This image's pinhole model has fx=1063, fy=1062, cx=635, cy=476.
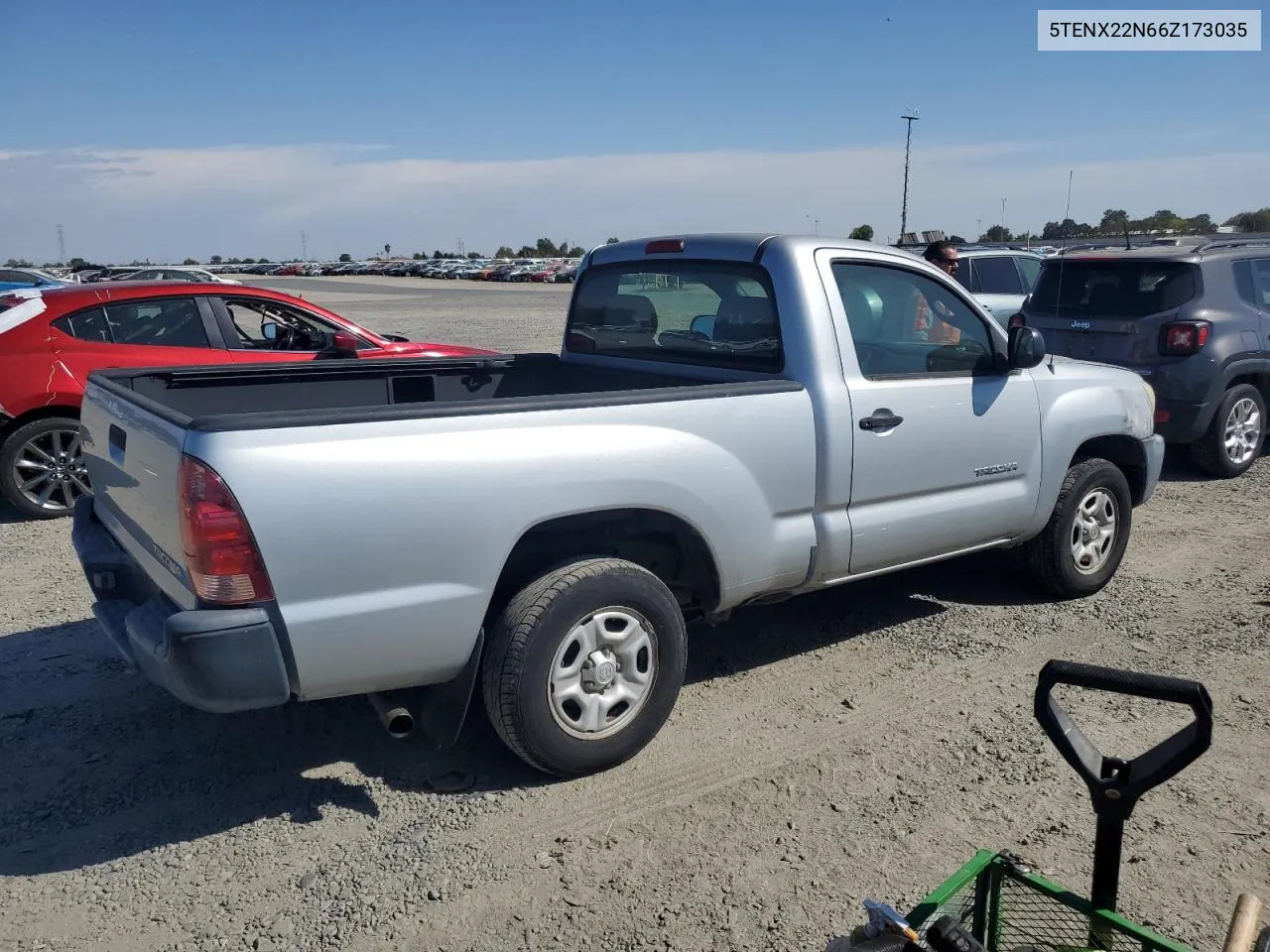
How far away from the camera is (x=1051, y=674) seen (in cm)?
206

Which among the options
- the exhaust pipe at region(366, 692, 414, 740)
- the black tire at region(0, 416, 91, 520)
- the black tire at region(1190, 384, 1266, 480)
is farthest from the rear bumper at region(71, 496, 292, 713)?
the black tire at region(1190, 384, 1266, 480)

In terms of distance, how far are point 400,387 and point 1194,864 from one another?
391 cm

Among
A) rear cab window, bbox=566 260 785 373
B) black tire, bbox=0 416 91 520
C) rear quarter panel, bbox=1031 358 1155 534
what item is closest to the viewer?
rear cab window, bbox=566 260 785 373

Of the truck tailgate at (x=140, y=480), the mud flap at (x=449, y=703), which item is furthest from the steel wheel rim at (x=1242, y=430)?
the truck tailgate at (x=140, y=480)

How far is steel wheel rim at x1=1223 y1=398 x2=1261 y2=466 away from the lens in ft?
28.4

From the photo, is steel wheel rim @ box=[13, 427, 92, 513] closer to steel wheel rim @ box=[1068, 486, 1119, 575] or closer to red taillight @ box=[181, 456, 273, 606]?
red taillight @ box=[181, 456, 273, 606]

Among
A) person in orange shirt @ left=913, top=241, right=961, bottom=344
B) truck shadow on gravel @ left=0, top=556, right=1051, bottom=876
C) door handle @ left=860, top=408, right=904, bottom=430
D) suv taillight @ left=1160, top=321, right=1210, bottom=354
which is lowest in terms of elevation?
truck shadow on gravel @ left=0, top=556, right=1051, bottom=876

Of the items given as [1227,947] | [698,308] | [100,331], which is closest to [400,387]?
[698,308]

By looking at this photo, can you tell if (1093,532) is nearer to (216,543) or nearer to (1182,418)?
(1182,418)

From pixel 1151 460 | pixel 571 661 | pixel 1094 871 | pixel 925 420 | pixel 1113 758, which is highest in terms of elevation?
pixel 925 420

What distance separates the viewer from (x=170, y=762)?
397 cm

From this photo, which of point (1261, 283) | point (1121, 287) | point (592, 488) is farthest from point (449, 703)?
point (1261, 283)

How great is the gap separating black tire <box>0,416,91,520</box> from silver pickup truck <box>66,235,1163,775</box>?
3.19 m

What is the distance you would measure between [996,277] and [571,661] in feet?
35.2
